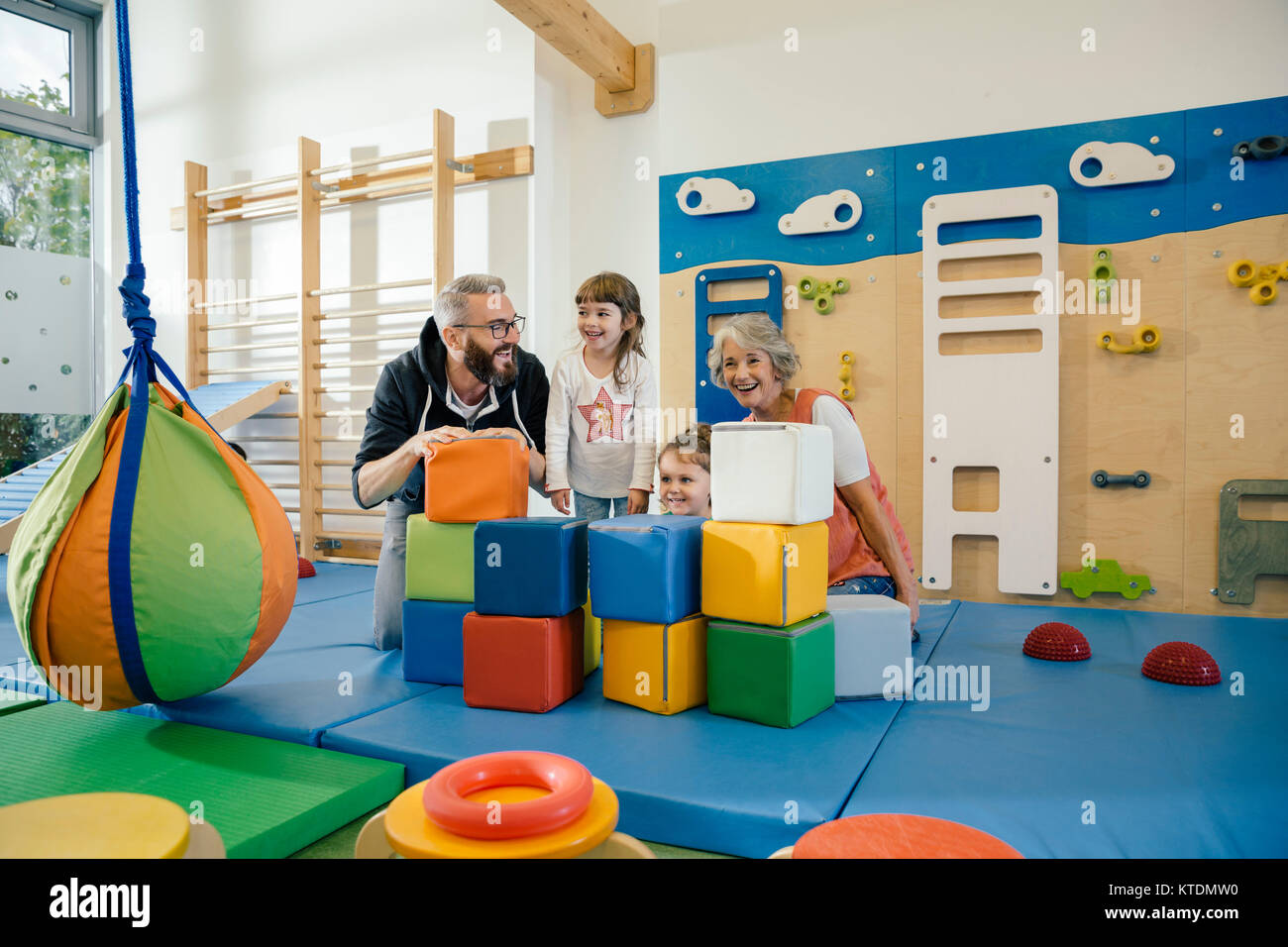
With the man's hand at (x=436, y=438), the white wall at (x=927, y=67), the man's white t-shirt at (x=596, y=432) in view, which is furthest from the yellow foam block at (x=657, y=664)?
the white wall at (x=927, y=67)


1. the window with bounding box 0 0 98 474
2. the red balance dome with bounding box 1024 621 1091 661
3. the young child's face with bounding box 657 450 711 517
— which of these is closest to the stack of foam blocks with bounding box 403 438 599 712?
the young child's face with bounding box 657 450 711 517

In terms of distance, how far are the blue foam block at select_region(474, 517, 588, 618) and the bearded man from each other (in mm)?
582

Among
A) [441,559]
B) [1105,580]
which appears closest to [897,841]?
[441,559]

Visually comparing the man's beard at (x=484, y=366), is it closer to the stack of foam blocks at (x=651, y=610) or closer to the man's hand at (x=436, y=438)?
the man's hand at (x=436, y=438)

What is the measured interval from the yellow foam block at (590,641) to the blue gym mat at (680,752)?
11cm

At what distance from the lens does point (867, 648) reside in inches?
66.6

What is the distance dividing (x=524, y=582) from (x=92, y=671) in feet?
2.52

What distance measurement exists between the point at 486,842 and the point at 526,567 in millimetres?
828

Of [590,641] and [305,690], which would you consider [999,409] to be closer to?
[590,641]

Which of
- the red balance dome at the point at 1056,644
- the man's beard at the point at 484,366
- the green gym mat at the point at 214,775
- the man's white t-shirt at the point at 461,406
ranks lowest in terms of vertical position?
the green gym mat at the point at 214,775

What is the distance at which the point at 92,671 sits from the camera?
56.8 inches

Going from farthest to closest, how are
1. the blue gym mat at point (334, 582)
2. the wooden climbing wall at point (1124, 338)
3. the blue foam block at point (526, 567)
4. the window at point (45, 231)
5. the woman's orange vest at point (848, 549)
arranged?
1. the window at point (45, 231)
2. the blue gym mat at point (334, 582)
3. the wooden climbing wall at point (1124, 338)
4. the woman's orange vest at point (848, 549)
5. the blue foam block at point (526, 567)

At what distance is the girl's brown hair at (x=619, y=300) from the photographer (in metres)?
2.39
